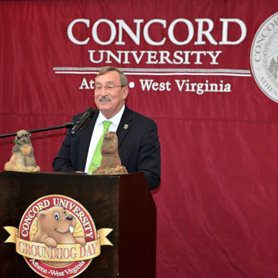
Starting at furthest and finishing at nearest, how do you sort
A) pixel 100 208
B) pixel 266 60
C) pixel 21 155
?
pixel 266 60 → pixel 21 155 → pixel 100 208

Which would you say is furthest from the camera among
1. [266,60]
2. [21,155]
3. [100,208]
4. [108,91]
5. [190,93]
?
[190,93]

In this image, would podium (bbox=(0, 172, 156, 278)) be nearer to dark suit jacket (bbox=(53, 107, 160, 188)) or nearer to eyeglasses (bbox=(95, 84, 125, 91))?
dark suit jacket (bbox=(53, 107, 160, 188))

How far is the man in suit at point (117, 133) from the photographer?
278cm

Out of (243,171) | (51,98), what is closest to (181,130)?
(243,171)

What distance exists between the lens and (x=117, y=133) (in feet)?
9.25

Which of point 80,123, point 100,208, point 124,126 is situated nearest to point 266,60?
point 124,126

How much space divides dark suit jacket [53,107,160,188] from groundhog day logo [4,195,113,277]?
55cm

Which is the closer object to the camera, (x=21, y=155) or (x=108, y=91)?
(x=21, y=155)

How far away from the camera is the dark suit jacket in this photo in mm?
2785

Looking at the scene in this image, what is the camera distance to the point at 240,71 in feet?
13.0

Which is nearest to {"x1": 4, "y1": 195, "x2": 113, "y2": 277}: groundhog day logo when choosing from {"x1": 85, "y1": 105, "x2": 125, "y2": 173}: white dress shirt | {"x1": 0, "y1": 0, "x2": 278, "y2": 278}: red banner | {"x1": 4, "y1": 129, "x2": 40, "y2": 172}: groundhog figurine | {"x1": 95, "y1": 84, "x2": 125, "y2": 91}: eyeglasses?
{"x1": 4, "y1": 129, "x2": 40, "y2": 172}: groundhog figurine

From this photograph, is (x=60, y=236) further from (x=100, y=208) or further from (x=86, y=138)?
(x=86, y=138)

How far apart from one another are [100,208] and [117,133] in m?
0.66

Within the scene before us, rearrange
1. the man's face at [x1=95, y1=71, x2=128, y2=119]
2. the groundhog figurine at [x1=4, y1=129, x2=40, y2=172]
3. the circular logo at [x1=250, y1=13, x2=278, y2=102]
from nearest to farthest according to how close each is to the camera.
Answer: the groundhog figurine at [x1=4, y1=129, x2=40, y2=172], the man's face at [x1=95, y1=71, x2=128, y2=119], the circular logo at [x1=250, y1=13, x2=278, y2=102]
